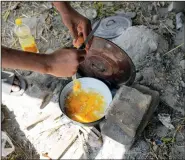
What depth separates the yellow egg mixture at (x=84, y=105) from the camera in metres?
3.52

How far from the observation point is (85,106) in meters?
3.58

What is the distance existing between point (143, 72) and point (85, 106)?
82cm

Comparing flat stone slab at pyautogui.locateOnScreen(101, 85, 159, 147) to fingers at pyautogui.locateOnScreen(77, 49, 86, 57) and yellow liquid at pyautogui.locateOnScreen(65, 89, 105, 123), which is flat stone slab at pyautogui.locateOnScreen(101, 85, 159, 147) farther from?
fingers at pyautogui.locateOnScreen(77, 49, 86, 57)

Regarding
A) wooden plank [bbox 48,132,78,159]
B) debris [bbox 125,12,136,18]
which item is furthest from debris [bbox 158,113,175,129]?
debris [bbox 125,12,136,18]

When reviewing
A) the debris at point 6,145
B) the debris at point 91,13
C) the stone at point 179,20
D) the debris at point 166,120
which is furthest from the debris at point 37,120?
the stone at point 179,20

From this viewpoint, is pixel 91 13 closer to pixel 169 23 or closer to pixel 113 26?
pixel 113 26

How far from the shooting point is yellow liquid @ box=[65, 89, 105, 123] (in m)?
3.52

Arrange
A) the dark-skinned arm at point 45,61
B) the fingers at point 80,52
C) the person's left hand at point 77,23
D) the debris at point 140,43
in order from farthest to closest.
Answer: the debris at point 140,43 → the person's left hand at point 77,23 → the fingers at point 80,52 → the dark-skinned arm at point 45,61

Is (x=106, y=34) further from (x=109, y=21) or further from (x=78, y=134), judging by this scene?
(x=78, y=134)

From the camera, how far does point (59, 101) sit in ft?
11.8

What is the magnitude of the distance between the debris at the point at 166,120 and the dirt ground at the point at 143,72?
1.3 inches

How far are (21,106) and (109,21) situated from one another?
1.59 meters

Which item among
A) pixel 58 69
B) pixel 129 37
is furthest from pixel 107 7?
pixel 58 69

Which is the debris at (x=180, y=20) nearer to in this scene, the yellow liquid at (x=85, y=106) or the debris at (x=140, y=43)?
the debris at (x=140, y=43)
